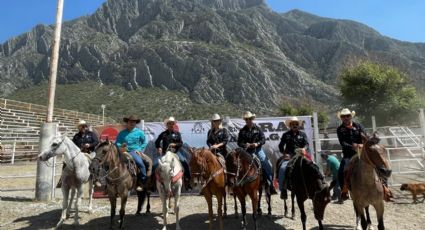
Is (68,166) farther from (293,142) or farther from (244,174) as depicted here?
(293,142)

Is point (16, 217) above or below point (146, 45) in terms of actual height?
below

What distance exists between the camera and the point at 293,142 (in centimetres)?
915

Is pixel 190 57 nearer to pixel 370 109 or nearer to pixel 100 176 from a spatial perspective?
pixel 370 109

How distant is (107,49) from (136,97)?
34109mm

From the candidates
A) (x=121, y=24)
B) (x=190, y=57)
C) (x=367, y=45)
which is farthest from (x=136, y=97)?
(x=367, y=45)

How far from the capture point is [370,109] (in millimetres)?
37094

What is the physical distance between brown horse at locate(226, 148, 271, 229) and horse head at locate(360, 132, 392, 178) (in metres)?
2.83

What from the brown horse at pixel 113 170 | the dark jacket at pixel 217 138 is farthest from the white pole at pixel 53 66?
the dark jacket at pixel 217 138

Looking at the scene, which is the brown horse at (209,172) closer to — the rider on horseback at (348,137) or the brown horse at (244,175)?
the brown horse at (244,175)

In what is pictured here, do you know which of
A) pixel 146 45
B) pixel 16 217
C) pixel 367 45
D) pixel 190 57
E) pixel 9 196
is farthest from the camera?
pixel 367 45

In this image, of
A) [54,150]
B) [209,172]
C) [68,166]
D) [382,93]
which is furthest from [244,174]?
[382,93]

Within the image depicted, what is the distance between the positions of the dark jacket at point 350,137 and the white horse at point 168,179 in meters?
4.44

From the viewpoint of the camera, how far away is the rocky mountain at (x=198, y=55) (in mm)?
96812

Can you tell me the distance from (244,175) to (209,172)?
1020 millimetres
